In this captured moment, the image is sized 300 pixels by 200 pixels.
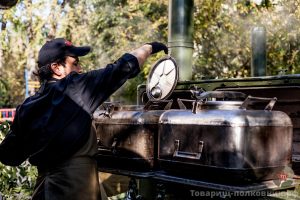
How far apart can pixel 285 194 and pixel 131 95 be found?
8.15 m

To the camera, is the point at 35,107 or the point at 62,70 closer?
the point at 35,107

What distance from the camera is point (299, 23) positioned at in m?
8.63

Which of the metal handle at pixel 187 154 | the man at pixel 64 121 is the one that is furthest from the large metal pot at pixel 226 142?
the man at pixel 64 121

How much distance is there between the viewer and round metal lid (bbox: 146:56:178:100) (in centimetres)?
322

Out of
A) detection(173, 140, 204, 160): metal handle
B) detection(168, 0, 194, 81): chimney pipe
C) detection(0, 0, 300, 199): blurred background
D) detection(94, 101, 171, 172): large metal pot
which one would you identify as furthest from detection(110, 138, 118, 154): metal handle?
detection(0, 0, 300, 199): blurred background

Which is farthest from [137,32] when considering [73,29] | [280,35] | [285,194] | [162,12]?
[285,194]

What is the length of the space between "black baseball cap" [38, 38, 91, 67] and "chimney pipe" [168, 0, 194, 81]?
2.38 metres

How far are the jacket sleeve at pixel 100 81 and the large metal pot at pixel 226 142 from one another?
463mm

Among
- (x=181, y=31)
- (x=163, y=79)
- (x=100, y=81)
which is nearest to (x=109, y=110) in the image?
(x=163, y=79)

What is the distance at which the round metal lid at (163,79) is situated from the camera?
3.22 meters

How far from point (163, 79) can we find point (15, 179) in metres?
2.42

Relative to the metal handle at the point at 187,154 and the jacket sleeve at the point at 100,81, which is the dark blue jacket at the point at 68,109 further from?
the metal handle at the point at 187,154

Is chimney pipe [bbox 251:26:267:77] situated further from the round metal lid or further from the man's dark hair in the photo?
the man's dark hair

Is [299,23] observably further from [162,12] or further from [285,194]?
[285,194]
